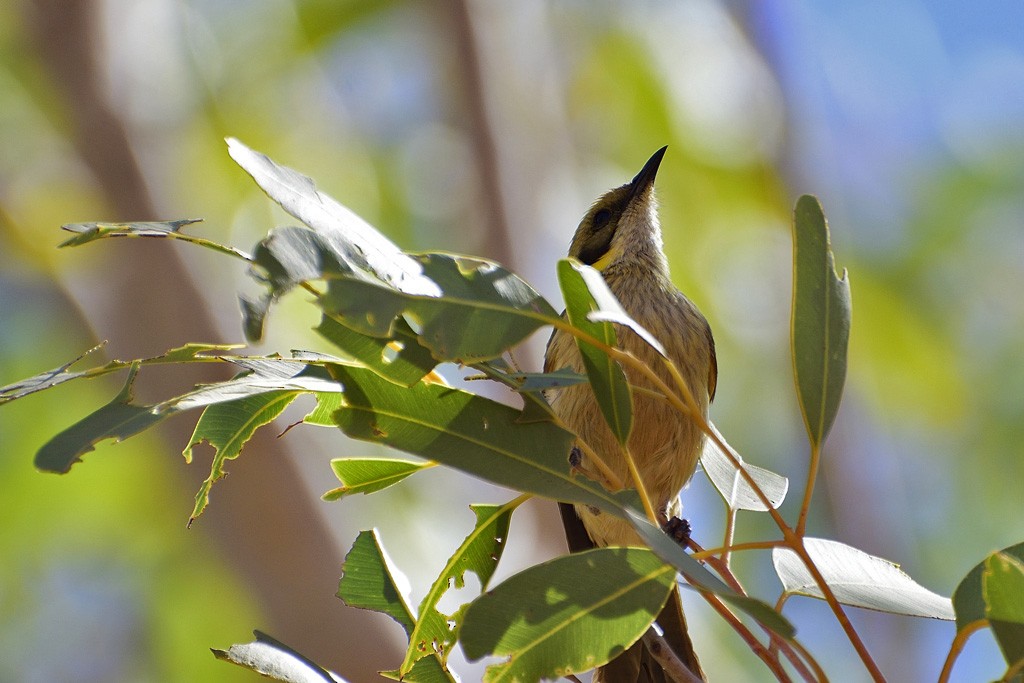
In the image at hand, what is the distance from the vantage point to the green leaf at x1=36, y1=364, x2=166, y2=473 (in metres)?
1.06

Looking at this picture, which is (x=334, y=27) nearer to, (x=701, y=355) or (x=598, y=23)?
(x=598, y=23)

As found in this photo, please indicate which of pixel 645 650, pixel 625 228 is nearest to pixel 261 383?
pixel 645 650

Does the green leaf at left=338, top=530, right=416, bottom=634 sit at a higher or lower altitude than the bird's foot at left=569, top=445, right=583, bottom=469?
higher

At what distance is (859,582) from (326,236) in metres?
0.96

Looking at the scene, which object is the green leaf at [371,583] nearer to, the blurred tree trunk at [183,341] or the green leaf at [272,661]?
the green leaf at [272,661]

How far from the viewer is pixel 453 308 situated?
1126 millimetres

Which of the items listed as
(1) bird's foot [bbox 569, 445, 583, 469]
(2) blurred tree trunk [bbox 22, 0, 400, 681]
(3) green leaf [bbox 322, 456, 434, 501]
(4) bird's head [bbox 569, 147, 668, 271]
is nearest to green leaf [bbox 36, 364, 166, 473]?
(3) green leaf [bbox 322, 456, 434, 501]

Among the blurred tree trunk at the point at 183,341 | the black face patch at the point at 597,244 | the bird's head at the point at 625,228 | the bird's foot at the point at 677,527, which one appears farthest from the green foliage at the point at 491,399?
the blurred tree trunk at the point at 183,341

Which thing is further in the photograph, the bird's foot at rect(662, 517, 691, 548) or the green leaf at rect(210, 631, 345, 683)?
the bird's foot at rect(662, 517, 691, 548)

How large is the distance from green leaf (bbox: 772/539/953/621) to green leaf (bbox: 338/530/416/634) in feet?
1.92

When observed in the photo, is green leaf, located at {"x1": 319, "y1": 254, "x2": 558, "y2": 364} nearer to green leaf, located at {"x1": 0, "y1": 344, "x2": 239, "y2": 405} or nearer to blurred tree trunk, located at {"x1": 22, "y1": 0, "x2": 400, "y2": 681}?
green leaf, located at {"x1": 0, "y1": 344, "x2": 239, "y2": 405}

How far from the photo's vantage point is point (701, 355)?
8.99ft

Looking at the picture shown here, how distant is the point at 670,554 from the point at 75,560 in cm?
583

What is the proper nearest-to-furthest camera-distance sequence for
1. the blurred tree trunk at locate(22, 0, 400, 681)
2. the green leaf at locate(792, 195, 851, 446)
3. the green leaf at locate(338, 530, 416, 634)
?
the green leaf at locate(792, 195, 851, 446)
the green leaf at locate(338, 530, 416, 634)
the blurred tree trunk at locate(22, 0, 400, 681)
